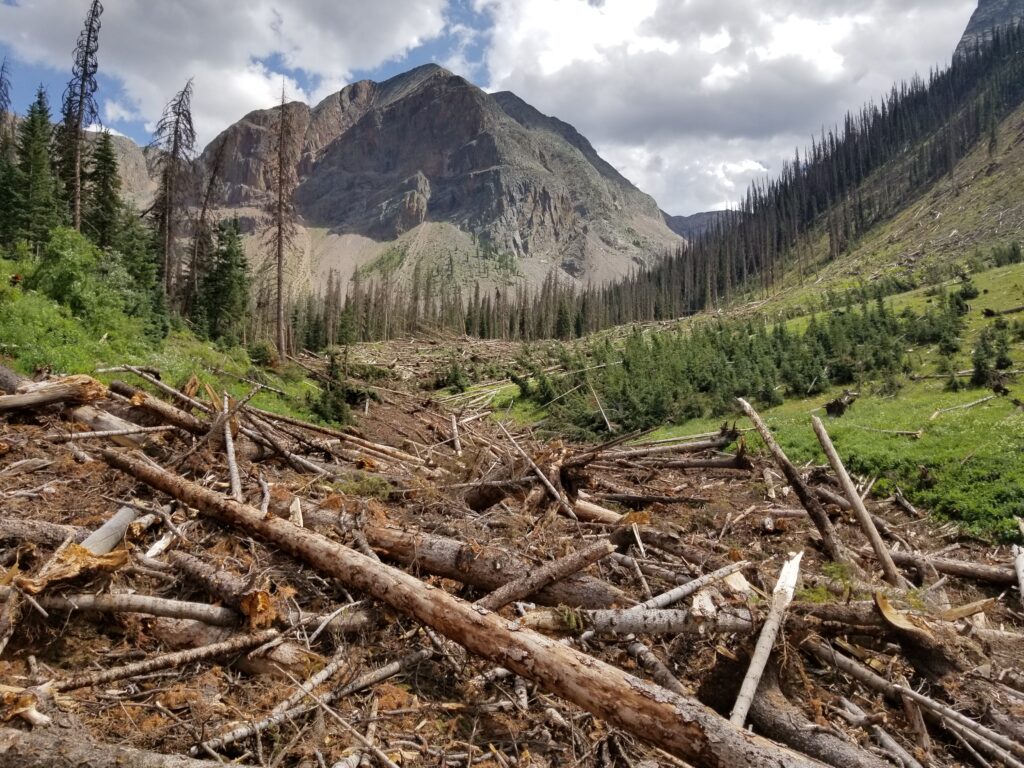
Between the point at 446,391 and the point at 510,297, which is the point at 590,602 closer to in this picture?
the point at 446,391

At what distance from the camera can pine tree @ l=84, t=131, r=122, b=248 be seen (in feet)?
101

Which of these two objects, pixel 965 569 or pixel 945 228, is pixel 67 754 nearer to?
pixel 965 569

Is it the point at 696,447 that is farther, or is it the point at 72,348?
Result: the point at 696,447

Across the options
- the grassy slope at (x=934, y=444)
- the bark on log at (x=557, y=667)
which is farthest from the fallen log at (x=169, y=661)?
the grassy slope at (x=934, y=444)

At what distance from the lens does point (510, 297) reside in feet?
586

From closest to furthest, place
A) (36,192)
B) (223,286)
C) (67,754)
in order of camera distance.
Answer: (67,754), (36,192), (223,286)

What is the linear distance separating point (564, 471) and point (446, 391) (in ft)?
67.6

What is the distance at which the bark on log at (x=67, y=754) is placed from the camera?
2480 millimetres

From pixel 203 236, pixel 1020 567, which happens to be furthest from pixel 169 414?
pixel 203 236

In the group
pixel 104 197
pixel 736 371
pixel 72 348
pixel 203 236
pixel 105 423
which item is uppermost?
pixel 104 197

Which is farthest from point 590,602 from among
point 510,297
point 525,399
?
point 510,297

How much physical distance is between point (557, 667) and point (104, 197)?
3878 cm

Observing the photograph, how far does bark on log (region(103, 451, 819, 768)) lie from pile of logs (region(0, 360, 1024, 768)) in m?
0.02

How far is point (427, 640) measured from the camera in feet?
13.8
